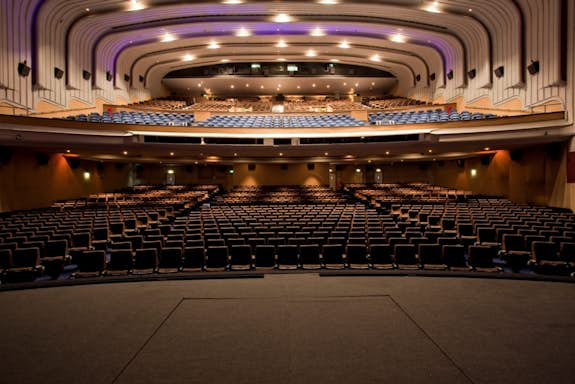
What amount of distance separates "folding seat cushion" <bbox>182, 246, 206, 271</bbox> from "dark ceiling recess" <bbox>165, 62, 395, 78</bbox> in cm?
2367

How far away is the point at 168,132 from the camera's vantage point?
15180 mm

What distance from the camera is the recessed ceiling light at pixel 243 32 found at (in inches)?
799

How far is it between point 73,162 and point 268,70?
15.8 metres

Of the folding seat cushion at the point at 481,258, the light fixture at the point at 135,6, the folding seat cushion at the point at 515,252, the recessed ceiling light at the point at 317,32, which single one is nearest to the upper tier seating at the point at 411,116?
the recessed ceiling light at the point at 317,32

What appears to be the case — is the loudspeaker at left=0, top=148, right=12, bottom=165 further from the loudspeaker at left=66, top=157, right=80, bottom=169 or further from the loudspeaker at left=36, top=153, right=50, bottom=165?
the loudspeaker at left=66, top=157, right=80, bottom=169

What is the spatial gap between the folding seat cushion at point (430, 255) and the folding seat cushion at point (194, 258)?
11.9 ft

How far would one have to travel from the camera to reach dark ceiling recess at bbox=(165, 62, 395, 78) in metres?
27.2

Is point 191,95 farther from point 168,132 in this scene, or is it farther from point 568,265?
point 568,265

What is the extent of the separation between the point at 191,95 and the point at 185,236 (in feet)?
88.9

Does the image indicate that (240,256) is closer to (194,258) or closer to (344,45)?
(194,258)

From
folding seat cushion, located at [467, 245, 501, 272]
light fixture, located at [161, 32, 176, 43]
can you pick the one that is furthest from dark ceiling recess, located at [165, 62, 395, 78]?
folding seat cushion, located at [467, 245, 501, 272]

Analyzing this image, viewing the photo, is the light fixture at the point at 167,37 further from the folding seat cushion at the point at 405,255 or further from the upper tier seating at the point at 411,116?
the folding seat cushion at the point at 405,255

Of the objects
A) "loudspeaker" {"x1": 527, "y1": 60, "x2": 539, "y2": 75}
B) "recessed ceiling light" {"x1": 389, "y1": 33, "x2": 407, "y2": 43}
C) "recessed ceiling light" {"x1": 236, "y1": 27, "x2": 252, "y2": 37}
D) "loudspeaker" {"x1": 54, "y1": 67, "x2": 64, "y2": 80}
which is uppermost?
"recessed ceiling light" {"x1": 236, "y1": 27, "x2": 252, "y2": 37}

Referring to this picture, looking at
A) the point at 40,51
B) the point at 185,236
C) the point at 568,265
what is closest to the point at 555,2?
the point at 568,265
